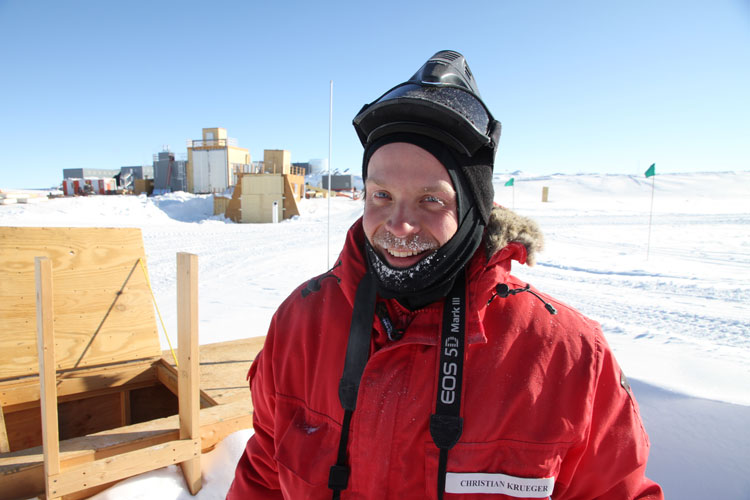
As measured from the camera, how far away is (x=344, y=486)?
4.02 feet

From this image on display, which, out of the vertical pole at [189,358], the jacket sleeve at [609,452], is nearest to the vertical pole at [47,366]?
the vertical pole at [189,358]

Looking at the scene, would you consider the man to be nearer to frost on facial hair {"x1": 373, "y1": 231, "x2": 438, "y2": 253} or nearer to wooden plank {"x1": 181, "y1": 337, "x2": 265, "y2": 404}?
frost on facial hair {"x1": 373, "y1": 231, "x2": 438, "y2": 253}

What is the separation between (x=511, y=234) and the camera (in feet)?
4.41

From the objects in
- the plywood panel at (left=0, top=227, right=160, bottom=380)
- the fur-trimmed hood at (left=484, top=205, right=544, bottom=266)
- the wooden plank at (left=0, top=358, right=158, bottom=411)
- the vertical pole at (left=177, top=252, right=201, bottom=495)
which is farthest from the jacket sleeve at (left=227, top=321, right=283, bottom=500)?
the wooden plank at (left=0, top=358, right=158, bottom=411)

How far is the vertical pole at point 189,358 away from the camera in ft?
8.36

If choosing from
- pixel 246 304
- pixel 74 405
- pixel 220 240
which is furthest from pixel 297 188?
pixel 74 405

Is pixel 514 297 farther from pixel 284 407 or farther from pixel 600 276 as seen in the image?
pixel 600 276

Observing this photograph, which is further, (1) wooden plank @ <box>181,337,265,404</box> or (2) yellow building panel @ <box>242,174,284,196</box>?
(2) yellow building panel @ <box>242,174,284,196</box>

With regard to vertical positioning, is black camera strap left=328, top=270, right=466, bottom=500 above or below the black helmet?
below

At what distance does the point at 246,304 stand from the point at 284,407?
591 cm

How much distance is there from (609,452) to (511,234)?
66cm

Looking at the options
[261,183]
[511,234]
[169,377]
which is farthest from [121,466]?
[261,183]

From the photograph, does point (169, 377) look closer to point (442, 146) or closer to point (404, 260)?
point (404, 260)

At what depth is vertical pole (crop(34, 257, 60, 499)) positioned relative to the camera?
2.19 metres
